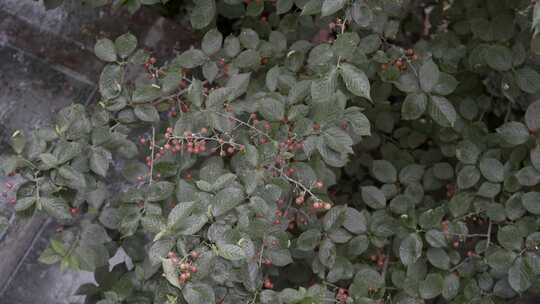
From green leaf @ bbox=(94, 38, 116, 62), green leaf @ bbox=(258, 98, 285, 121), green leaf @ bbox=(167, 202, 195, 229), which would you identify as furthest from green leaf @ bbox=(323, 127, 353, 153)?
green leaf @ bbox=(94, 38, 116, 62)

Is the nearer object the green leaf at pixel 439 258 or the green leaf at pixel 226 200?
the green leaf at pixel 226 200

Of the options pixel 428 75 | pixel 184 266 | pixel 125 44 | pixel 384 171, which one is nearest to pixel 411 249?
pixel 384 171

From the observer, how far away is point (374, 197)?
1.76 metres

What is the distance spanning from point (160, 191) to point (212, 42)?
419mm

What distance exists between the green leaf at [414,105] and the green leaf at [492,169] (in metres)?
0.23

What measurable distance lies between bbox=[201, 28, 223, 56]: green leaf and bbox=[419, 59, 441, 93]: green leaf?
51 cm

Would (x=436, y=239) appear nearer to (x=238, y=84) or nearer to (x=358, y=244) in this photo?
(x=358, y=244)

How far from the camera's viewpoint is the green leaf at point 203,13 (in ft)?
5.34

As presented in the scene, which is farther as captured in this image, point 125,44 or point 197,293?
point 125,44

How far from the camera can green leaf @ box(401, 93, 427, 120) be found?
62.9 inches

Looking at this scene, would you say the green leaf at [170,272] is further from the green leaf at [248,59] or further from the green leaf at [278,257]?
the green leaf at [248,59]

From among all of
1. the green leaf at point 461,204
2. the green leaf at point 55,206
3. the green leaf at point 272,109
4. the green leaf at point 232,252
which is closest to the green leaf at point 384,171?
the green leaf at point 461,204

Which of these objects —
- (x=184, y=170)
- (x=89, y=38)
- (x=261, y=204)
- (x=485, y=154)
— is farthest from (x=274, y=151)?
(x=89, y=38)

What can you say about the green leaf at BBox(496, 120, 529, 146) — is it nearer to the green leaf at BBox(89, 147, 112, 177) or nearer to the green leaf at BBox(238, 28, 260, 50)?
the green leaf at BBox(238, 28, 260, 50)
